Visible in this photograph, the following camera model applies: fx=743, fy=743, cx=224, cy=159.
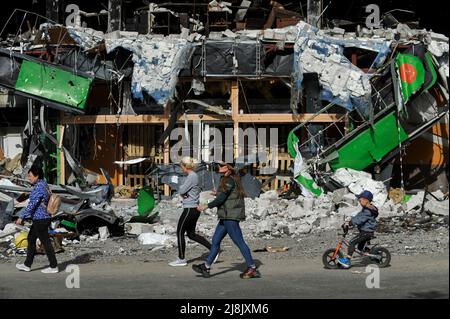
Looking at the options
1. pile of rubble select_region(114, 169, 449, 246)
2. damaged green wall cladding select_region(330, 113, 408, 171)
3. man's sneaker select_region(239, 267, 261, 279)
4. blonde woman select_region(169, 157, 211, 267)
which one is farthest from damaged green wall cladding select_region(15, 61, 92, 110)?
man's sneaker select_region(239, 267, 261, 279)

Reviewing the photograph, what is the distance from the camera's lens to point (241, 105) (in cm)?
2027

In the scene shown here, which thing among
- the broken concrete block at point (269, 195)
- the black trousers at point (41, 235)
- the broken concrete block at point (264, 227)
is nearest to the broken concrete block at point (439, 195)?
the broken concrete block at point (269, 195)

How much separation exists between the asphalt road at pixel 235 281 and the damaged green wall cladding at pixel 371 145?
19.8 feet

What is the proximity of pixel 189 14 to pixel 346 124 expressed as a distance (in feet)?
19.2

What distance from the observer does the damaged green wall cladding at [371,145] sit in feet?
59.6

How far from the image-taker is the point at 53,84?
19328mm

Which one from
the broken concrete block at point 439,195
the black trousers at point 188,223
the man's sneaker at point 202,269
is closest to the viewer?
the man's sneaker at point 202,269

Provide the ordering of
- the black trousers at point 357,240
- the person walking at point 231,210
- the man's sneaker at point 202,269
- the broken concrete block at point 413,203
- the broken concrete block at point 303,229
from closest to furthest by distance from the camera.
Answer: the person walking at point 231,210, the man's sneaker at point 202,269, the black trousers at point 357,240, the broken concrete block at point 303,229, the broken concrete block at point 413,203

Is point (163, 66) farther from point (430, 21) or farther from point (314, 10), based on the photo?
point (430, 21)

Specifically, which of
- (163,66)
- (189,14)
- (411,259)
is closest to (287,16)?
(189,14)

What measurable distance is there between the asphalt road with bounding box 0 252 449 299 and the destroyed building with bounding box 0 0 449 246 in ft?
16.5

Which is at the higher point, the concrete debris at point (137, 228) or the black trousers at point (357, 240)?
the black trousers at point (357, 240)

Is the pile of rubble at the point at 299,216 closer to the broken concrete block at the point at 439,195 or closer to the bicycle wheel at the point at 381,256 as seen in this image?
the broken concrete block at the point at 439,195

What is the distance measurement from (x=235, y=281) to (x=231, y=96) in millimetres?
9724
